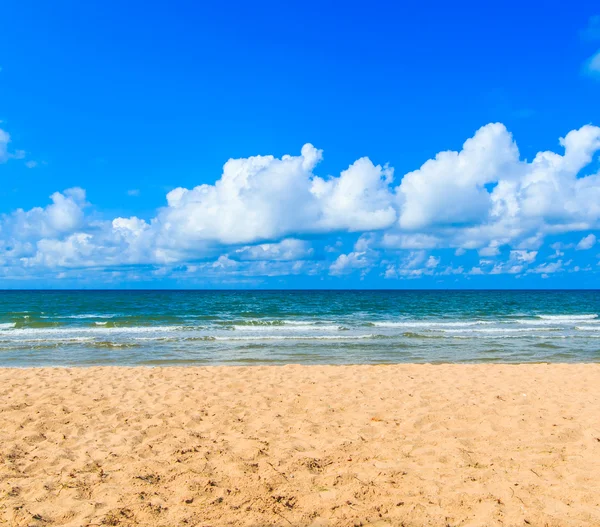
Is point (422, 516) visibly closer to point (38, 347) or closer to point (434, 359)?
point (434, 359)

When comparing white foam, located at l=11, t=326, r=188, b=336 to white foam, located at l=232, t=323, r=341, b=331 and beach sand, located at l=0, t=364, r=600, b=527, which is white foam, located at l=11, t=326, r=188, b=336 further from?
beach sand, located at l=0, t=364, r=600, b=527

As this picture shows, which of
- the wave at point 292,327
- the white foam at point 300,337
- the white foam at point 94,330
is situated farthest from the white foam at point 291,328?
the white foam at point 300,337

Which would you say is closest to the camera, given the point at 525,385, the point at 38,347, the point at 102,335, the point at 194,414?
the point at 194,414

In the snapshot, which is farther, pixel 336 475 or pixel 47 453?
pixel 47 453

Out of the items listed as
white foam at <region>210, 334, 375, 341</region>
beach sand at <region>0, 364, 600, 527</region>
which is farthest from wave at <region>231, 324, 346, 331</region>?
beach sand at <region>0, 364, 600, 527</region>

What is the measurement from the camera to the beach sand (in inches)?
172

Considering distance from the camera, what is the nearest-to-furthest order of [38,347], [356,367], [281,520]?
[281,520] → [356,367] → [38,347]

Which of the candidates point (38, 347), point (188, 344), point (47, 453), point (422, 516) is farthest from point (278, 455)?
point (38, 347)

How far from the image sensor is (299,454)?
584 cm

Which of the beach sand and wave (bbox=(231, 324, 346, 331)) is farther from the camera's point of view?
wave (bbox=(231, 324, 346, 331))

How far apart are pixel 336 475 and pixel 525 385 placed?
22.3ft

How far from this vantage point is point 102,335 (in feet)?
77.5

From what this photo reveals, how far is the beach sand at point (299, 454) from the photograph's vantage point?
4.38 metres

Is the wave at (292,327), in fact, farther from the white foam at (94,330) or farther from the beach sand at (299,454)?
the beach sand at (299,454)
